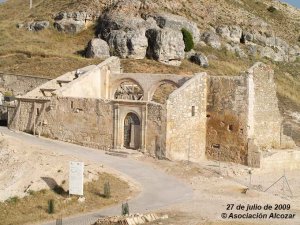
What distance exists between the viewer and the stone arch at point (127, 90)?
35.9m

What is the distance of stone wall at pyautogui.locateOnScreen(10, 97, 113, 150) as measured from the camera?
95.3 ft

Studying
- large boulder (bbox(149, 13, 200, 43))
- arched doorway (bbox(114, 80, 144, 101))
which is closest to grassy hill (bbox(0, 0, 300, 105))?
large boulder (bbox(149, 13, 200, 43))

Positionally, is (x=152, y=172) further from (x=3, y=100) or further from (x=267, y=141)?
(x=3, y=100)

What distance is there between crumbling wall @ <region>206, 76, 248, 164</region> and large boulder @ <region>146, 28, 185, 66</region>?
52.1 ft

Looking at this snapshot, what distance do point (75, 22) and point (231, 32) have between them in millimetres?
16717

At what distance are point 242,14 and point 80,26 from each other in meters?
21.8

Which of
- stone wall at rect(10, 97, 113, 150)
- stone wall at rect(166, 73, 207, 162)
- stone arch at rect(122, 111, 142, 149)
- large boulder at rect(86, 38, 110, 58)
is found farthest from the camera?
large boulder at rect(86, 38, 110, 58)

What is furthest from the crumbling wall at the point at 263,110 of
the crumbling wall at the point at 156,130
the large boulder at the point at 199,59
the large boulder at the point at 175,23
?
the large boulder at the point at 175,23

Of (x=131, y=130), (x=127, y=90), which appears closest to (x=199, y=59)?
(x=127, y=90)

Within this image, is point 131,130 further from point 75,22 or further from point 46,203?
point 75,22

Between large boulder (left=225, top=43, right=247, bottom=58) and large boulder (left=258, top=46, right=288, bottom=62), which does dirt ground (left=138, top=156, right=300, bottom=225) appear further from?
large boulder (left=258, top=46, right=288, bottom=62)

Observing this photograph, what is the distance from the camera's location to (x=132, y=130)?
93.8 ft

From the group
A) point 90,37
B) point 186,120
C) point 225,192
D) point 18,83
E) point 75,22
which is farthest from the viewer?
point 75,22

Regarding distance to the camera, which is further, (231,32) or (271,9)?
(271,9)
